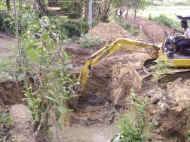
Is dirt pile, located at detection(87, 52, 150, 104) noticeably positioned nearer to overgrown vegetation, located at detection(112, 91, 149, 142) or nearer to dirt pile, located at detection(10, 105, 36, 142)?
dirt pile, located at detection(10, 105, 36, 142)

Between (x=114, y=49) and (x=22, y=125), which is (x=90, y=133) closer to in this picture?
(x=114, y=49)

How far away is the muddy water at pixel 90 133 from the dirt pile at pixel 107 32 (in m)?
5.03

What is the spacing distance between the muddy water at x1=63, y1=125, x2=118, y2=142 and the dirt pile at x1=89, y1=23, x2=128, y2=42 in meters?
5.03

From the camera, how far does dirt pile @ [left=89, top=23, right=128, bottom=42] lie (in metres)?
14.4

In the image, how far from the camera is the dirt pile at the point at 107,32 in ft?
47.2

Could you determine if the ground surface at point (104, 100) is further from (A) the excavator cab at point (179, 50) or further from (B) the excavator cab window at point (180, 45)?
(B) the excavator cab window at point (180, 45)

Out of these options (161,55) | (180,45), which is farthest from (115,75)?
(180,45)

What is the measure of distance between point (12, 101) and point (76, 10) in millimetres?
8601

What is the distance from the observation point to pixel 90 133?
9430 millimetres

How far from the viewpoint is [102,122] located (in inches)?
388

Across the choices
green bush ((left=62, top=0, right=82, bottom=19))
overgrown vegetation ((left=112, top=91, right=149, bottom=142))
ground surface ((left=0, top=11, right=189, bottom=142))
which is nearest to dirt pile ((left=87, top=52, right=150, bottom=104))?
ground surface ((left=0, top=11, right=189, bottom=142))

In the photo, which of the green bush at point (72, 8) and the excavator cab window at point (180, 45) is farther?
the green bush at point (72, 8)

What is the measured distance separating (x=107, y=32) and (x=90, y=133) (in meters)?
5.96

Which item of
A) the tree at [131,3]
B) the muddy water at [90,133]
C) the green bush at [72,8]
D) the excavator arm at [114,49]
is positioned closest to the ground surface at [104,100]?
the muddy water at [90,133]
